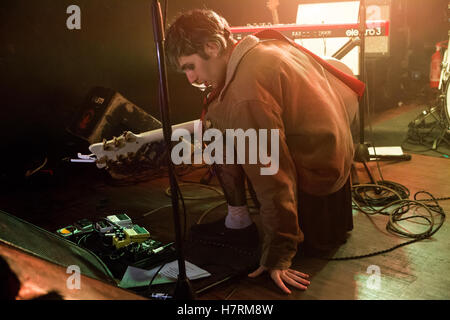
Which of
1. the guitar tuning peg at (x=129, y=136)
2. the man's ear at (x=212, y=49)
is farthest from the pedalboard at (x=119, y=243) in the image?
the man's ear at (x=212, y=49)

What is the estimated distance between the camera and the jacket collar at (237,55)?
1.59 m

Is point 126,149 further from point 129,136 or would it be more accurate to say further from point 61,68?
point 61,68

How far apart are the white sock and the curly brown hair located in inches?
29.6

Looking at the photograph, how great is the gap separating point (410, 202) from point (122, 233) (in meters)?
1.57

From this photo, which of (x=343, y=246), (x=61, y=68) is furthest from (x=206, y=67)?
(x=61, y=68)

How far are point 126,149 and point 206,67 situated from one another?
936 millimetres

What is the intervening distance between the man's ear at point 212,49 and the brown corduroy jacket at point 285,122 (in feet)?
0.22

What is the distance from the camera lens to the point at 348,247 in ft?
6.29

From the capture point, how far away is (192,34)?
1.56 m

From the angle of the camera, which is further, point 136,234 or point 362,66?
point 362,66

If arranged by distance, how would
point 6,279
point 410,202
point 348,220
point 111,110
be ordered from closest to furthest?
point 6,279 → point 348,220 → point 410,202 → point 111,110

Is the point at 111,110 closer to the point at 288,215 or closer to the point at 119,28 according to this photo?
the point at 119,28

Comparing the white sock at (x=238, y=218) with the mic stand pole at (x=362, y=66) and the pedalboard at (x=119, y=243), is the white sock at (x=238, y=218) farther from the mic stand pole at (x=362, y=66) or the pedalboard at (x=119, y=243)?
the mic stand pole at (x=362, y=66)

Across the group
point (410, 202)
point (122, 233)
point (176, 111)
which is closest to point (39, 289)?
point (122, 233)
